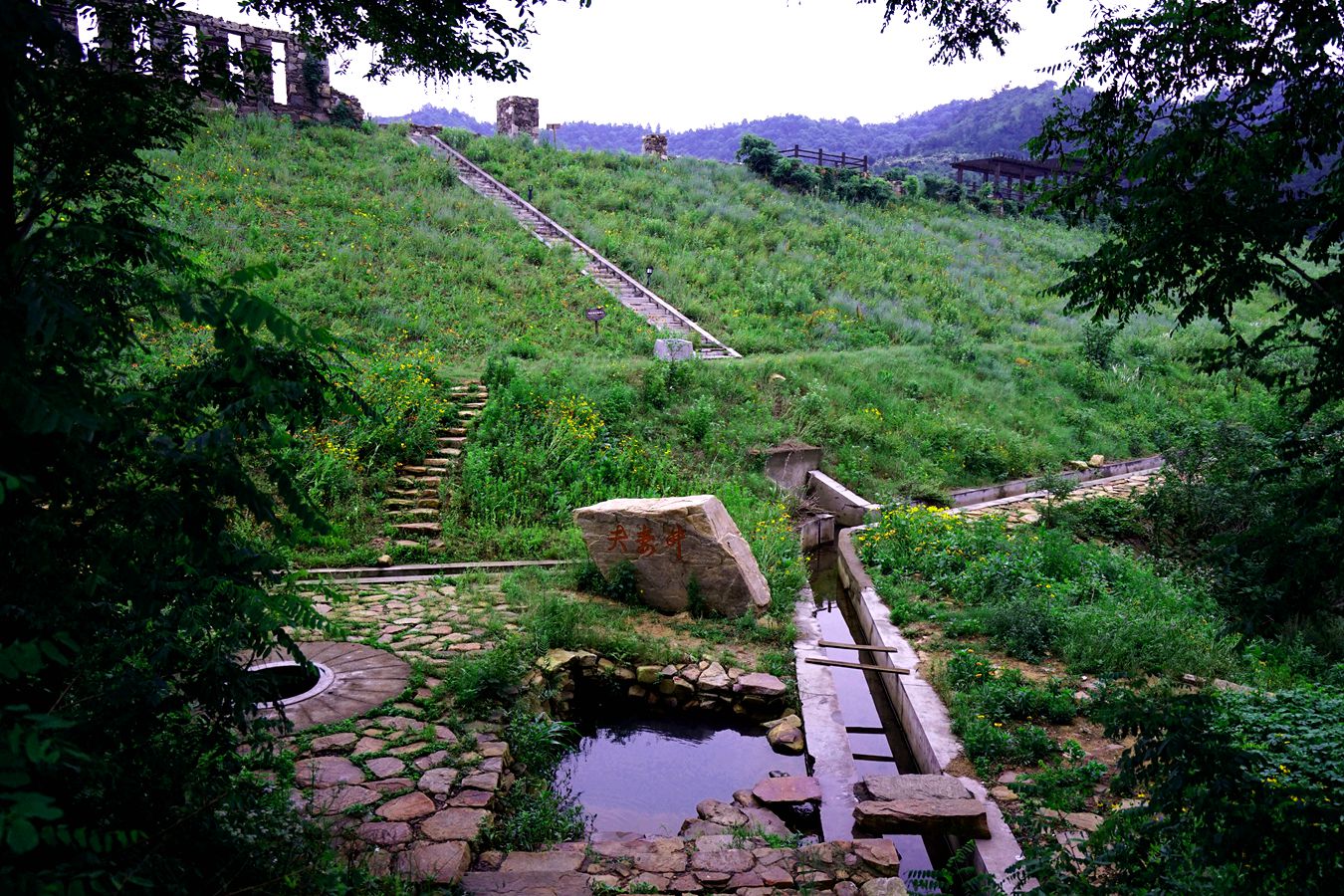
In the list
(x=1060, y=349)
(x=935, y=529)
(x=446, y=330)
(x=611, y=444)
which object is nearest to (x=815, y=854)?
(x=935, y=529)

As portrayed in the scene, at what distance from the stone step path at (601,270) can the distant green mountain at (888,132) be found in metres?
36.2

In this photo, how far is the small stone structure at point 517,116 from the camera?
33.5 m

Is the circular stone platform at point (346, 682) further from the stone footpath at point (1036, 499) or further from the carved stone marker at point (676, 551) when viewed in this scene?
the stone footpath at point (1036, 499)

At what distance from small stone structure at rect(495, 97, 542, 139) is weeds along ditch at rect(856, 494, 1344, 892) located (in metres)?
27.4

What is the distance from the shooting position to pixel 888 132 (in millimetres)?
81938

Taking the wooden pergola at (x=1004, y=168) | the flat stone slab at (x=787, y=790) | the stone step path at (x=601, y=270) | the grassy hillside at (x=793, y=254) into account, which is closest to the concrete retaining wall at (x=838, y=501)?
the stone step path at (x=601, y=270)

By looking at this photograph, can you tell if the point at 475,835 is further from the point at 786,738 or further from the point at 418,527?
the point at 418,527

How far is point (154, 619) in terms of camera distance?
10.2 ft

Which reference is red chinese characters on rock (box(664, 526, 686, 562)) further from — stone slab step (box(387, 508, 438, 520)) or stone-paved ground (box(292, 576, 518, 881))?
stone slab step (box(387, 508, 438, 520))

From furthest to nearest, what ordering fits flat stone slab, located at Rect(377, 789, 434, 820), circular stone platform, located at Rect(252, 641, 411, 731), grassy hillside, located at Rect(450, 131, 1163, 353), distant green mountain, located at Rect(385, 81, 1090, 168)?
distant green mountain, located at Rect(385, 81, 1090, 168)
grassy hillside, located at Rect(450, 131, 1163, 353)
circular stone platform, located at Rect(252, 641, 411, 731)
flat stone slab, located at Rect(377, 789, 434, 820)

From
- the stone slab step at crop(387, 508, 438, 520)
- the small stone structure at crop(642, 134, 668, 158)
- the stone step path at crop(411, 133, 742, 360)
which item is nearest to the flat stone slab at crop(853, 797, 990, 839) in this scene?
the stone slab step at crop(387, 508, 438, 520)

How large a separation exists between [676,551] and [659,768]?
8.54 ft

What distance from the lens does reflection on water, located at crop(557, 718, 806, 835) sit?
Result: 605 centimetres

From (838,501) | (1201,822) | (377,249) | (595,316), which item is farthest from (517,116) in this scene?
(1201,822)
